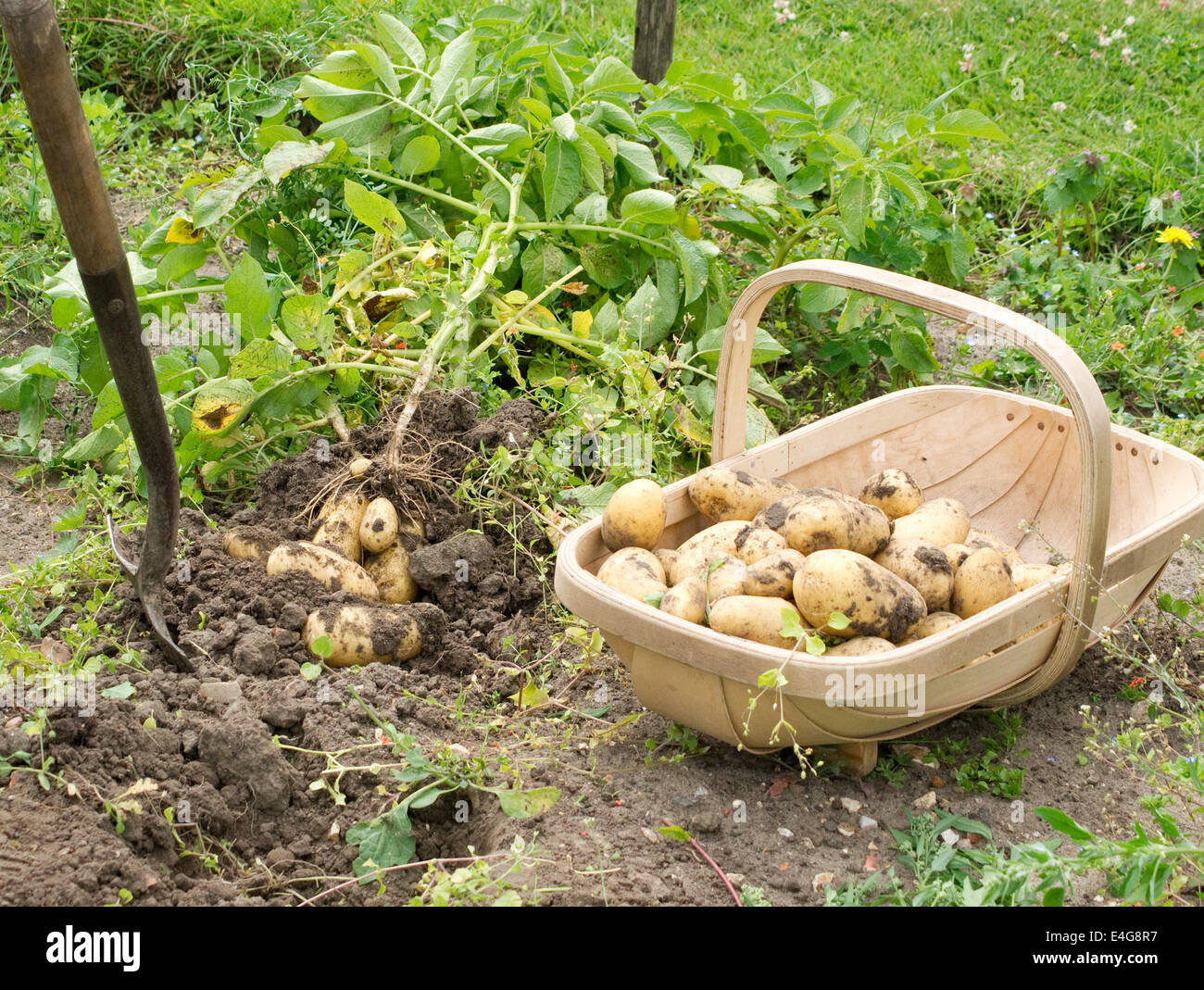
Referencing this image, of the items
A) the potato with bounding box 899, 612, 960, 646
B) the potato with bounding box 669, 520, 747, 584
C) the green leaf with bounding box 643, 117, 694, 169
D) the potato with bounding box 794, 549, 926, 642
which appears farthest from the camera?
the green leaf with bounding box 643, 117, 694, 169

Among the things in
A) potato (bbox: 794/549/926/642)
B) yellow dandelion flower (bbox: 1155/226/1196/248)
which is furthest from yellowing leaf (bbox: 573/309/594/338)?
yellow dandelion flower (bbox: 1155/226/1196/248)

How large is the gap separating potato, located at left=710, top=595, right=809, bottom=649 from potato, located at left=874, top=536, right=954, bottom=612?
29 cm

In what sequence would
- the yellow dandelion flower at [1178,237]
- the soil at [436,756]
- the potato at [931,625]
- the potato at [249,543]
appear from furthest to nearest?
the yellow dandelion flower at [1178,237]
the potato at [249,543]
the potato at [931,625]
the soil at [436,756]

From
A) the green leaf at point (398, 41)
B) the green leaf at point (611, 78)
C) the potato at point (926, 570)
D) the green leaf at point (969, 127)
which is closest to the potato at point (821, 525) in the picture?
the potato at point (926, 570)

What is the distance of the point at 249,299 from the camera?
8.39 ft

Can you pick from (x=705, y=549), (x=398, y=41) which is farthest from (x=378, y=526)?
(x=398, y=41)

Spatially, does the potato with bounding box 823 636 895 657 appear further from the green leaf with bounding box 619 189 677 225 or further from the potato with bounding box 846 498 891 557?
the green leaf with bounding box 619 189 677 225

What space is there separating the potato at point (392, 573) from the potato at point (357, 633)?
0.54ft

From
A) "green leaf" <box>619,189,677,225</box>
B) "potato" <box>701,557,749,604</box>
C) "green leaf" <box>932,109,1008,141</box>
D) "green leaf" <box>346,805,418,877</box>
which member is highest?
"green leaf" <box>932,109,1008,141</box>

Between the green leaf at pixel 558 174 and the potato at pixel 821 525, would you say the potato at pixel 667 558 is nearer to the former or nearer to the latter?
the potato at pixel 821 525

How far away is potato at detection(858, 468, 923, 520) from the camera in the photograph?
2.36m

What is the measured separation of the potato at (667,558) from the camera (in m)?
2.18

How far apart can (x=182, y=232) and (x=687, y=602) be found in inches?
72.0

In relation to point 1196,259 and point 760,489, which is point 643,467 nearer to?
point 760,489
